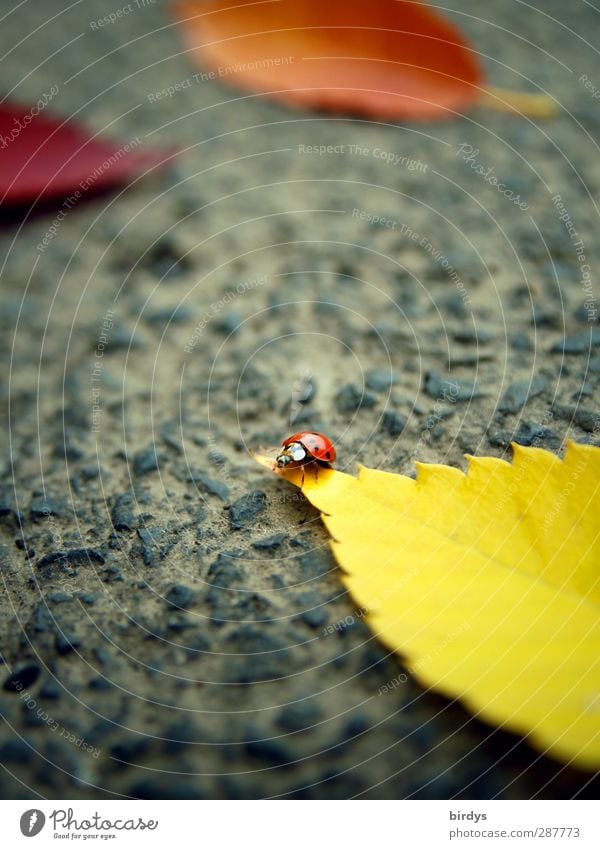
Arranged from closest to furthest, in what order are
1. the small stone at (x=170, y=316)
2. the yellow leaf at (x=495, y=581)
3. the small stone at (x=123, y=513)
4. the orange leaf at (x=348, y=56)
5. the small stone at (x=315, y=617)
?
the yellow leaf at (x=495, y=581), the small stone at (x=315, y=617), the small stone at (x=123, y=513), the small stone at (x=170, y=316), the orange leaf at (x=348, y=56)

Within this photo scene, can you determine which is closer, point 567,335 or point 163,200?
point 567,335

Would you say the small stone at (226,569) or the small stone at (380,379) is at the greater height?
the small stone at (380,379)

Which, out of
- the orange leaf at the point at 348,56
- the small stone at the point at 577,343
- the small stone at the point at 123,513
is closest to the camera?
the small stone at the point at 123,513

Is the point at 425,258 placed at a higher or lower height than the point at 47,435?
higher

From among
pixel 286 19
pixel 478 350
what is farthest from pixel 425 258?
pixel 286 19

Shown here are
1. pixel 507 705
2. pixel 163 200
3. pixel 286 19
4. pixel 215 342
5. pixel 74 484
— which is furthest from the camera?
pixel 286 19

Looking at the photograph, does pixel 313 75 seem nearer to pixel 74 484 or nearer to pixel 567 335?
pixel 567 335

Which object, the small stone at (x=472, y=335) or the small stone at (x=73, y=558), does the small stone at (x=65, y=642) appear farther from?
the small stone at (x=472, y=335)

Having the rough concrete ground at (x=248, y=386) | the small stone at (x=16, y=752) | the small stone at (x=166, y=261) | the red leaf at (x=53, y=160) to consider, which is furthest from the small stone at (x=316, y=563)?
the red leaf at (x=53, y=160)

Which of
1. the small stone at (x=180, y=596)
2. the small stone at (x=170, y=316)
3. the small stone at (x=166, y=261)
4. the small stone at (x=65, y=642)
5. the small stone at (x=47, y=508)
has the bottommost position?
the small stone at (x=65, y=642)
